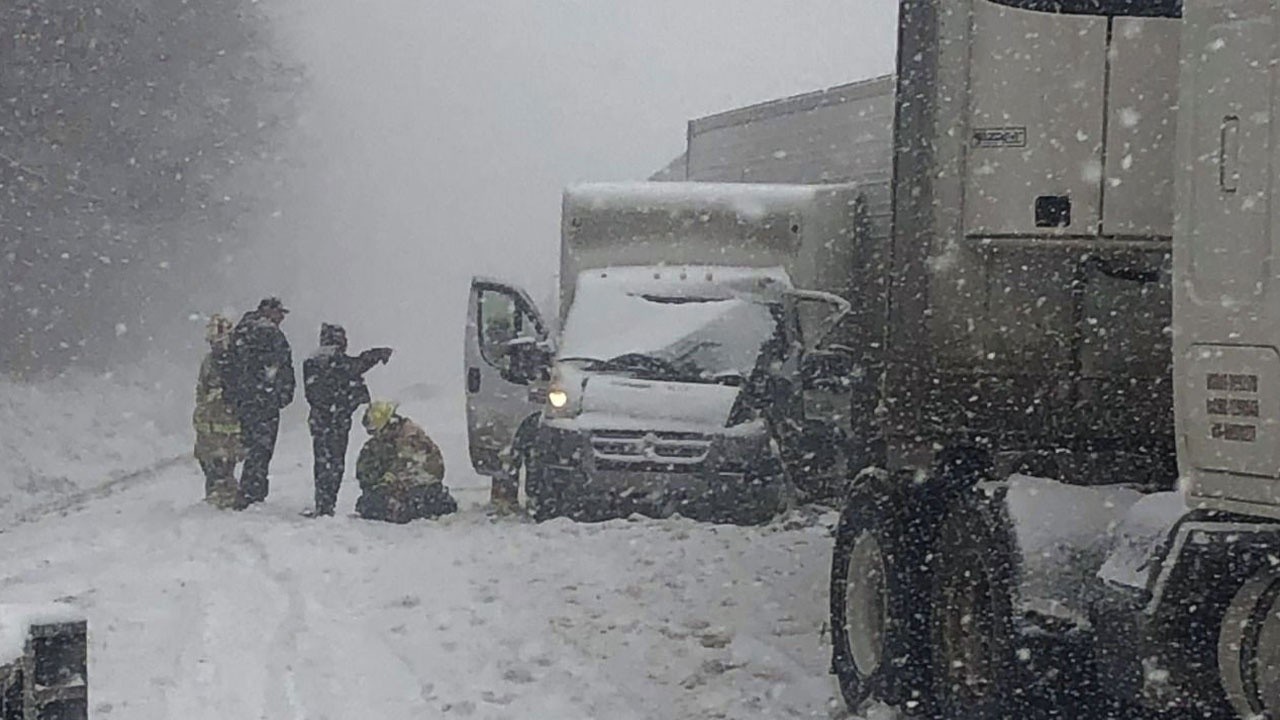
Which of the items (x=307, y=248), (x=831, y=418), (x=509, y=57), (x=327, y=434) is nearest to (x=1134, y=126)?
(x=831, y=418)

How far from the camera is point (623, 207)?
14.2 meters

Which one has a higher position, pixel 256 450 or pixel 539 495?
pixel 256 450

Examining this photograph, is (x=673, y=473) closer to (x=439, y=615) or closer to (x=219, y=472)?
(x=439, y=615)

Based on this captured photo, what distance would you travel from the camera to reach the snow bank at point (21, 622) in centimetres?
376

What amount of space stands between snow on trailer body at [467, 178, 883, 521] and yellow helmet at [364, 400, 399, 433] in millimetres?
1012

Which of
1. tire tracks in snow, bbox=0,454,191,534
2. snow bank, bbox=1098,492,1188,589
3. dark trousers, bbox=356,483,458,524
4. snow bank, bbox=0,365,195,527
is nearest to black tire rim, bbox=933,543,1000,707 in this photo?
snow bank, bbox=1098,492,1188,589

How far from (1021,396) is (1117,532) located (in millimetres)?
1338

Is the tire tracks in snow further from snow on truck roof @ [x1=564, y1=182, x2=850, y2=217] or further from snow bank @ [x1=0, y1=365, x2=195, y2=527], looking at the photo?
snow on truck roof @ [x1=564, y1=182, x2=850, y2=217]

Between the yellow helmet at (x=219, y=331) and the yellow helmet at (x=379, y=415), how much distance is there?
4.67 ft

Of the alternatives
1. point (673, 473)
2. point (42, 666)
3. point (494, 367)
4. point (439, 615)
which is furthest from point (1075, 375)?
point (494, 367)

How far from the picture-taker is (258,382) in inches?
558

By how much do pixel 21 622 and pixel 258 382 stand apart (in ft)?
34.5

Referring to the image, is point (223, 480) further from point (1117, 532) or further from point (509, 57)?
point (509, 57)

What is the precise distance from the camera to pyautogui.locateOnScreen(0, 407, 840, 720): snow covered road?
25.9 feet
